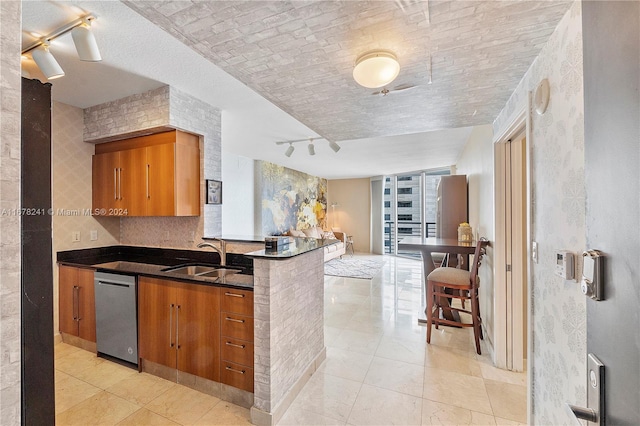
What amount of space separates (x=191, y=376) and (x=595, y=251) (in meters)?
2.58

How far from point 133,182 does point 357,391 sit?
2.94 metres

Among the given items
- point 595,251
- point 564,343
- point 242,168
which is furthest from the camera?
point 242,168

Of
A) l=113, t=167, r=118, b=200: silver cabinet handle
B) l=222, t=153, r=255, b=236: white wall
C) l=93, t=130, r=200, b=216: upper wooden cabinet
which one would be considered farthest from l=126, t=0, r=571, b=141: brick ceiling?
l=222, t=153, r=255, b=236: white wall

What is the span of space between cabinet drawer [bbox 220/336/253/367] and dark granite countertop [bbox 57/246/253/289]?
1.41 feet

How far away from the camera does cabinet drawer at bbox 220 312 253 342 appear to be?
1.91 metres

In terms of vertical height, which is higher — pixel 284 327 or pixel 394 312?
pixel 284 327

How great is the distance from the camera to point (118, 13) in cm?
153

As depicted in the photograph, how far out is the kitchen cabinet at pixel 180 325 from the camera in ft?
6.68

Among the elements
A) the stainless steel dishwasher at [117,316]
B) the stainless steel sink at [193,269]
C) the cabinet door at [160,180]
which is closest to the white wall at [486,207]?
the stainless steel sink at [193,269]

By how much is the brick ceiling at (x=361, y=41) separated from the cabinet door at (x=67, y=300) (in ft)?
8.99

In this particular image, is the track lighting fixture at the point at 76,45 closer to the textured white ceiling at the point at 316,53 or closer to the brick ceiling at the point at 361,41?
the textured white ceiling at the point at 316,53

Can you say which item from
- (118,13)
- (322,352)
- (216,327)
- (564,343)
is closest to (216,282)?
(216,327)

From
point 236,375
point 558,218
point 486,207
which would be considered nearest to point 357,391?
Answer: point 236,375

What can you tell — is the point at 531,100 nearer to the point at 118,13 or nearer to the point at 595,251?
the point at 595,251
